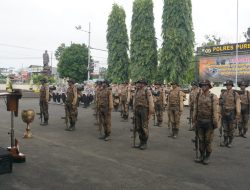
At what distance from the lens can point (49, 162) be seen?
8234 mm

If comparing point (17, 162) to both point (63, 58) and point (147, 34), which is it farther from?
point (63, 58)

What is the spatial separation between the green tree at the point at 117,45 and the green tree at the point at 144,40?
8.04 feet

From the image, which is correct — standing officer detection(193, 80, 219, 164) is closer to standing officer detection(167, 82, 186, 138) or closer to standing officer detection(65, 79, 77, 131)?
standing officer detection(167, 82, 186, 138)

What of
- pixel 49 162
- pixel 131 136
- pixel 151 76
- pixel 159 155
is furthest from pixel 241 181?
pixel 151 76

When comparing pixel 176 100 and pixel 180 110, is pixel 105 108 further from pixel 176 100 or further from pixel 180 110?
pixel 180 110

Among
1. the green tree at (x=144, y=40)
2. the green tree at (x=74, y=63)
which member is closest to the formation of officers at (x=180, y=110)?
the green tree at (x=144, y=40)

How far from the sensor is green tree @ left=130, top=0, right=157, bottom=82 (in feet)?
110

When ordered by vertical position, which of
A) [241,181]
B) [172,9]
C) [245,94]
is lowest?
[241,181]

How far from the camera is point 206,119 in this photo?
898 centimetres

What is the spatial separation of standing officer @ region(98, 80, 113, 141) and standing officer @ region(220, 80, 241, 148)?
3.77 meters

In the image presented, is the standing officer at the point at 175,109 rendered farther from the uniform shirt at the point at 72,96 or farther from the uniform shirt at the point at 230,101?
the uniform shirt at the point at 72,96

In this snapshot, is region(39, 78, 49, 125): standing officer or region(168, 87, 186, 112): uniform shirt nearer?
region(168, 87, 186, 112): uniform shirt

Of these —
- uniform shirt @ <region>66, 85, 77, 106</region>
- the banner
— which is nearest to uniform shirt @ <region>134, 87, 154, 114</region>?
uniform shirt @ <region>66, 85, 77, 106</region>

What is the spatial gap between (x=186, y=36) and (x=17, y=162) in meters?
24.7
